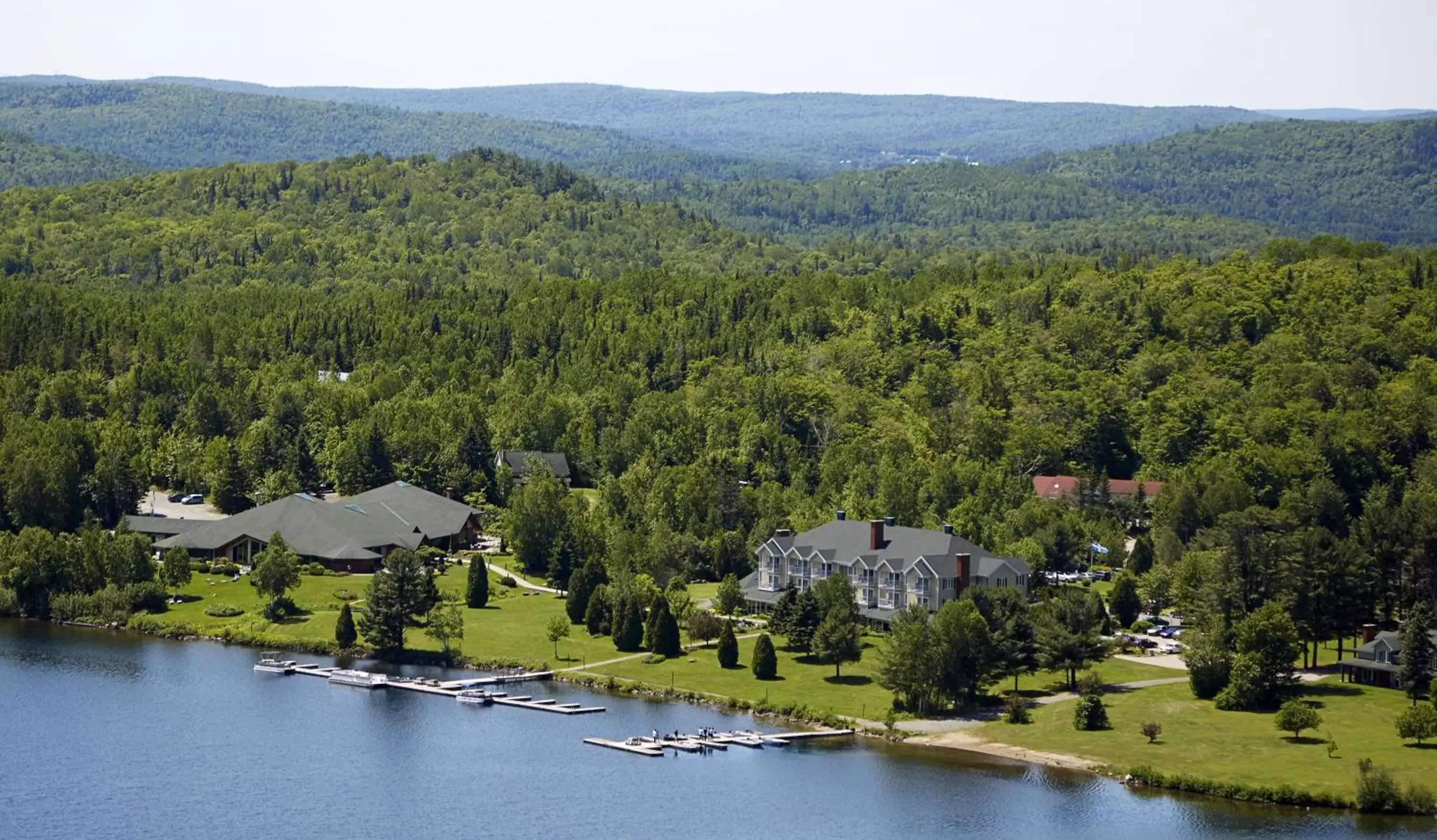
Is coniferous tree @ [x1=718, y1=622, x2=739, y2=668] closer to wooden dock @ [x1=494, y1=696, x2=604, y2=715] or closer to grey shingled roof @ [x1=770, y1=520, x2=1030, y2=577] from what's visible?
wooden dock @ [x1=494, y1=696, x2=604, y2=715]

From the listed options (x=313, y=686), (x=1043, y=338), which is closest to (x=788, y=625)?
(x=313, y=686)

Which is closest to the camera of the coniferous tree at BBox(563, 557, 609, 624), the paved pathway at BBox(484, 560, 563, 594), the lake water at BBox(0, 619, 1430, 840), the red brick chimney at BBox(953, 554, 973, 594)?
the lake water at BBox(0, 619, 1430, 840)

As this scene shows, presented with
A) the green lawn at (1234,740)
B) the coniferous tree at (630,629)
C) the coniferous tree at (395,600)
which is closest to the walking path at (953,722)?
the green lawn at (1234,740)

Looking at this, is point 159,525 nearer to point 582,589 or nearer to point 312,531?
point 312,531

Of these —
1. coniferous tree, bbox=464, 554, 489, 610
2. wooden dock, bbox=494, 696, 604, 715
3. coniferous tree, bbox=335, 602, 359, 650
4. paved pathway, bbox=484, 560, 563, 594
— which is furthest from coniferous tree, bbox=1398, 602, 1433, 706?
coniferous tree, bbox=335, 602, 359, 650

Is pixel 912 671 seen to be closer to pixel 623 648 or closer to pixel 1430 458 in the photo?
pixel 623 648

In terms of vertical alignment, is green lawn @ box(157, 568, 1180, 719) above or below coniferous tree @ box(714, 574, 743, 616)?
below
